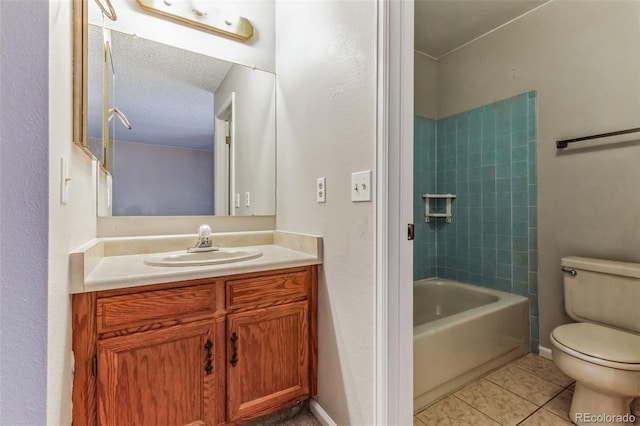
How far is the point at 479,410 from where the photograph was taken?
150cm

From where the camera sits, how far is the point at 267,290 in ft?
4.16

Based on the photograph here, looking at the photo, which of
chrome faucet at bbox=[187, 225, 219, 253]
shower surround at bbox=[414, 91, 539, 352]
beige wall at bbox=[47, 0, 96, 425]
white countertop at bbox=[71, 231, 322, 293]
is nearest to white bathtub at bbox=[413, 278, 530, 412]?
shower surround at bbox=[414, 91, 539, 352]

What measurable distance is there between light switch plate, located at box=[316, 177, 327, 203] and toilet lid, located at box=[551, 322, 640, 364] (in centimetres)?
134

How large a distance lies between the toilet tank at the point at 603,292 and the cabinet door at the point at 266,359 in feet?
5.41

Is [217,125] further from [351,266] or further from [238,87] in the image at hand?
[351,266]

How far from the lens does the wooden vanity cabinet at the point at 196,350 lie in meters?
0.97

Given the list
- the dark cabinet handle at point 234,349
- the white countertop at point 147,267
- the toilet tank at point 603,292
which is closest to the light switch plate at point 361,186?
the white countertop at point 147,267

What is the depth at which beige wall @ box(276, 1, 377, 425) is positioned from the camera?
1.10 meters

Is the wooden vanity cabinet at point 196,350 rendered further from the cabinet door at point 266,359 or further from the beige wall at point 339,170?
the beige wall at point 339,170

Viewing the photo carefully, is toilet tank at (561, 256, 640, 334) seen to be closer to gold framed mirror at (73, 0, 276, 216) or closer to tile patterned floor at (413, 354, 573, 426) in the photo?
tile patterned floor at (413, 354, 573, 426)

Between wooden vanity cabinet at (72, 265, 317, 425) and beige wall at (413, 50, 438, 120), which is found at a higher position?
beige wall at (413, 50, 438, 120)

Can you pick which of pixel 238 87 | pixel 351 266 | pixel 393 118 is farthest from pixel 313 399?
pixel 238 87

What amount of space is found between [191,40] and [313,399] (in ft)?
6.53
